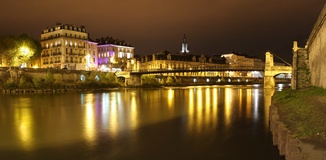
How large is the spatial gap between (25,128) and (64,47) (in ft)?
265

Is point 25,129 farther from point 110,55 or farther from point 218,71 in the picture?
point 110,55

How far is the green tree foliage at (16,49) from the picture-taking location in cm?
7250

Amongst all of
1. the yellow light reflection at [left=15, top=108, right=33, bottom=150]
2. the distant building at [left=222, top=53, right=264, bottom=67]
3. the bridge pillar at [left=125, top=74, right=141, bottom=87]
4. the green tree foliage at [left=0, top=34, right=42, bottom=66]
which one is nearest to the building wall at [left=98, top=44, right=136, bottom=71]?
the bridge pillar at [left=125, top=74, right=141, bottom=87]

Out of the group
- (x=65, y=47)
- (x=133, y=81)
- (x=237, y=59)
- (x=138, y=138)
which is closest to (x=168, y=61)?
(x=133, y=81)

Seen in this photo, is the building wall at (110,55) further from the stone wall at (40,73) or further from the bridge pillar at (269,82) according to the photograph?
the bridge pillar at (269,82)

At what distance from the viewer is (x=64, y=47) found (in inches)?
3861

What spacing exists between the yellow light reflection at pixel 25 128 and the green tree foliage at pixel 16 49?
1990 inches

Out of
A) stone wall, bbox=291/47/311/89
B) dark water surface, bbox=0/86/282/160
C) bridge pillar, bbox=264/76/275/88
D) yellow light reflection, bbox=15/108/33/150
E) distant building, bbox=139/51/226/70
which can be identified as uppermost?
distant building, bbox=139/51/226/70

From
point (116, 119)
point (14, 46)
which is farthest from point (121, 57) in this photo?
point (116, 119)

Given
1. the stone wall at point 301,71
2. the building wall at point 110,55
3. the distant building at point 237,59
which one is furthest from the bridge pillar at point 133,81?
the distant building at point 237,59

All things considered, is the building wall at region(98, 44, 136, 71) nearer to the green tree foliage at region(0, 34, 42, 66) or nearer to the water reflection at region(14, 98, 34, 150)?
the green tree foliage at region(0, 34, 42, 66)

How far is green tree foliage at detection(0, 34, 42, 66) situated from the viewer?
238 feet

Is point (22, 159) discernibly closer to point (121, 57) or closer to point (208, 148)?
point (208, 148)

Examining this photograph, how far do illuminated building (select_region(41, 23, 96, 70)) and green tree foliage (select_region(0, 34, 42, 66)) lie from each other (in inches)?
722
